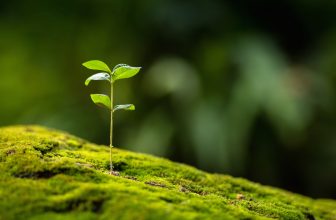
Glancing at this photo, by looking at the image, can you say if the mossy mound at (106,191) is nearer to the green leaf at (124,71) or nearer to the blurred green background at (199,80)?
the green leaf at (124,71)

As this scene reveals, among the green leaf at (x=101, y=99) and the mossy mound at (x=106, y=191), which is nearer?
the mossy mound at (x=106, y=191)

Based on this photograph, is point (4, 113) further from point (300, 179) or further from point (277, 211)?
point (277, 211)

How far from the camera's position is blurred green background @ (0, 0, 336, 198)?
3.42 metres

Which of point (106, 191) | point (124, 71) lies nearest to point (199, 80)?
point (124, 71)

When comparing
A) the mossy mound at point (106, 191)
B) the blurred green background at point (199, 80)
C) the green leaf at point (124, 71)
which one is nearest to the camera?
the mossy mound at point (106, 191)

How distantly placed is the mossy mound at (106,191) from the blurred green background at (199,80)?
197 centimetres

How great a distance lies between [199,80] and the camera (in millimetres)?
3504

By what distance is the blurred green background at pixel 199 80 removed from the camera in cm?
342

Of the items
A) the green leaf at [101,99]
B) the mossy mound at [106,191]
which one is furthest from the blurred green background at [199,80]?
the green leaf at [101,99]

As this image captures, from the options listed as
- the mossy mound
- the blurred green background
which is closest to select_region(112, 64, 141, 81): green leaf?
the mossy mound

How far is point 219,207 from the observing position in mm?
1063

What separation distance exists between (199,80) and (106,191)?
2566 millimetres

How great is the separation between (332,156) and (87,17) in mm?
2358

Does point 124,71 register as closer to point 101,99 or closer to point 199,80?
point 101,99
